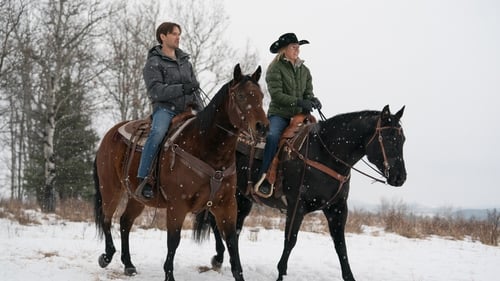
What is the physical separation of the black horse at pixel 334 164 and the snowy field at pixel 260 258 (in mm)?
870

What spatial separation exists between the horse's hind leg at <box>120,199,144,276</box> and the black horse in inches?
36.9

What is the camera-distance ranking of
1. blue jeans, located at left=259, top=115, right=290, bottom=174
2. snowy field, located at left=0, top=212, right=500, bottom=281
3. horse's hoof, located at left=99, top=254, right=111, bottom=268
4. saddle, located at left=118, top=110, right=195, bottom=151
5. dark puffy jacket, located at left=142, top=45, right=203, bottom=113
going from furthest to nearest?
blue jeans, located at left=259, top=115, right=290, bottom=174 → horse's hoof, located at left=99, top=254, right=111, bottom=268 → snowy field, located at left=0, top=212, right=500, bottom=281 → saddle, located at left=118, top=110, right=195, bottom=151 → dark puffy jacket, located at left=142, top=45, right=203, bottom=113

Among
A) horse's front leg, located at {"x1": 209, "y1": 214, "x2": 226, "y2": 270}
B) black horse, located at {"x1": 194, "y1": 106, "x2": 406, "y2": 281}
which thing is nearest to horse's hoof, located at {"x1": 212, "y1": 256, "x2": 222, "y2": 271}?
horse's front leg, located at {"x1": 209, "y1": 214, "x2": 226, "y2": 270}

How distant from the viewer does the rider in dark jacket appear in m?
5.34

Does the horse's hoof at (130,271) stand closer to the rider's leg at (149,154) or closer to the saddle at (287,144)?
the rider's leg at (149,154)

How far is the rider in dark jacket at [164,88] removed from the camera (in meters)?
5.34

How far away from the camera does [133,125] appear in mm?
6184

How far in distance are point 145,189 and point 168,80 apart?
4.56 feet

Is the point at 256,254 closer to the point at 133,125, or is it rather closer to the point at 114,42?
the point at 133,125

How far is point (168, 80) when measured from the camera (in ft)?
18.4

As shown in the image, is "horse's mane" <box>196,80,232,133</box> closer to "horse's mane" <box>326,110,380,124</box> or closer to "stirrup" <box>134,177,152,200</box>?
"stirrup" <box>134,177,152,200</box>

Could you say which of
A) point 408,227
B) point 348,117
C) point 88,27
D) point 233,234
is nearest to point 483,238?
point 408,227

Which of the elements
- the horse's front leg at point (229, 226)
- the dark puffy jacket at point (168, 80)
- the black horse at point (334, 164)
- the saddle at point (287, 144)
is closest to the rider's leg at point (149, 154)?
the dark puffy jacket at point (168, 80)

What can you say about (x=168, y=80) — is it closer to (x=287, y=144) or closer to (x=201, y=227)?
(x=287, y=144)
